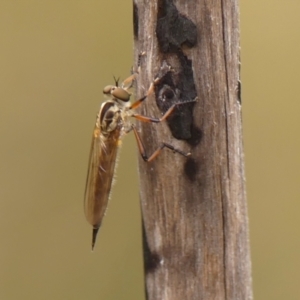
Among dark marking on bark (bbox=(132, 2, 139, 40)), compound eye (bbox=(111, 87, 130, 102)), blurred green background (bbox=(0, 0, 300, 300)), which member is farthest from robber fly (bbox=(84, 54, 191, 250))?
blurred green background (bbox=(0, 0, 300, 300))

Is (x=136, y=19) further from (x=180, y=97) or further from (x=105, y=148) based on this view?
(x=105, y=148)

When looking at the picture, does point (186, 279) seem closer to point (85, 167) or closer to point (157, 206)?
point (157, 206)

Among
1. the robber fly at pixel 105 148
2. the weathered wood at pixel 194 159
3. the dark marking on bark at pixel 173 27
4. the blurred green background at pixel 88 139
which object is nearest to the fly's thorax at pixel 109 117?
the robber fly at pixel 105 148

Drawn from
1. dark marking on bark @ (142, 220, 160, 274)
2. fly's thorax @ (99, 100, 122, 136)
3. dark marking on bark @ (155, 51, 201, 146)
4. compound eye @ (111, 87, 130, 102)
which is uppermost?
compound eye @ (111, 87, 130, 102)

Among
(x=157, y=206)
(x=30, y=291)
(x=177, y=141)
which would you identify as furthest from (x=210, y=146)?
(x=30, y=291)

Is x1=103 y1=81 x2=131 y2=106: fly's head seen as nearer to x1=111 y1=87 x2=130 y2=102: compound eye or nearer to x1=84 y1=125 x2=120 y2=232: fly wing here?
x1=111 y1=87 x2=130 y2=102: compound eye

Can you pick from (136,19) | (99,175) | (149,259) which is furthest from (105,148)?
(136,19)

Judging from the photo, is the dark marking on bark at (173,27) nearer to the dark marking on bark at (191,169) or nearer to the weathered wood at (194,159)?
the weathered wood at (194,159)
